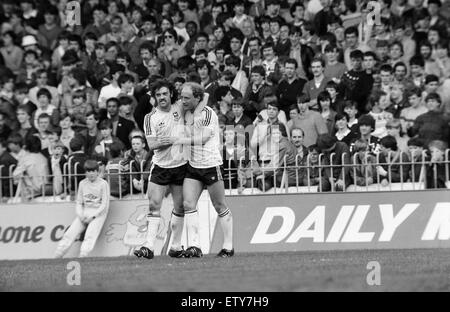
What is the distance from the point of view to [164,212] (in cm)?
2158

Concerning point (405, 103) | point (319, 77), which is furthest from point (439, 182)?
point (319, 77)

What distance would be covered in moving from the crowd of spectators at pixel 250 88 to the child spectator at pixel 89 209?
50cm

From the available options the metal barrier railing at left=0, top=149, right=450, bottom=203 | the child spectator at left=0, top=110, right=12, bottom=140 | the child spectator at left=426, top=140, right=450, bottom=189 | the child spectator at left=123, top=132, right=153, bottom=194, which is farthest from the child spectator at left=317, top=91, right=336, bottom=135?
the child spectator at left=0, top=110, right=12, bottom=140

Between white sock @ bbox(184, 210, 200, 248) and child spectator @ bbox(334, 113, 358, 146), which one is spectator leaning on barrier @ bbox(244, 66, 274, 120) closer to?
child spectator @ bbox(334, 113, 358, 146)

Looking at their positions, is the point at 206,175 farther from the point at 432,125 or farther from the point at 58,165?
the point at 58,165

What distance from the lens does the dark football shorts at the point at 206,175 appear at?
1823 cm

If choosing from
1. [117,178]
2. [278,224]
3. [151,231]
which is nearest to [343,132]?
[278,224]

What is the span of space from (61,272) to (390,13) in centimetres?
1064

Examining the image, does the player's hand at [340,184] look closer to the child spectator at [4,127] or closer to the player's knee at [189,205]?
the player's knee at [189,205]

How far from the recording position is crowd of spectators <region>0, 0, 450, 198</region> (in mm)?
21250

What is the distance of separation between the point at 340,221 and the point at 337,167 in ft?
3.05

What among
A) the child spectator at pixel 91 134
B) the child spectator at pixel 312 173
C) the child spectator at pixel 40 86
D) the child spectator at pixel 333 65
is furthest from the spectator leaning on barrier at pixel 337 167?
the child spectator at pixel 40 86

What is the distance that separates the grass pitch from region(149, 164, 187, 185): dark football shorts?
3.78 feet
